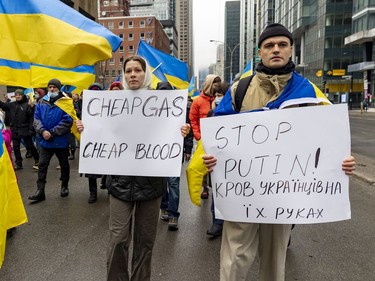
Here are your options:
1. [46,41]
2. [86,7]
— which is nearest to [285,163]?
[46,41]

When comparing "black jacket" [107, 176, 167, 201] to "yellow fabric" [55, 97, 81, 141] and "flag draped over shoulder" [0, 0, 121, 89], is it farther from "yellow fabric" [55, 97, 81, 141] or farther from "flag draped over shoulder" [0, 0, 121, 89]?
"yellow fabric" [55, 97, 81, 141]

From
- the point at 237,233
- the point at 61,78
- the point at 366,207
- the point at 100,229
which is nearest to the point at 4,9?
the point at 61,78

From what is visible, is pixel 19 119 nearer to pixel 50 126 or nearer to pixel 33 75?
pixel 50 126

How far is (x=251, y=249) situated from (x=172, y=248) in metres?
1.68

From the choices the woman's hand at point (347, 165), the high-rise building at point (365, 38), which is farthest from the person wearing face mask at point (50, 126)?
the high-rise building at point (365, 38)

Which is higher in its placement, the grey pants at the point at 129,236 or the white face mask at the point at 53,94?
the white face mask at the point at 53,94

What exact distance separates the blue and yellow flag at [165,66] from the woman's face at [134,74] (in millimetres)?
5094

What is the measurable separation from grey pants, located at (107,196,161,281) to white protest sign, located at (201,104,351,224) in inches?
28.2

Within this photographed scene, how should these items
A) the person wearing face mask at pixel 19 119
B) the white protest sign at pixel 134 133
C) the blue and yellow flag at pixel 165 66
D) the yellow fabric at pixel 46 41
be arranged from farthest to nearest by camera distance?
1. the person wearing face mask at pixel 19 119
2. the blue and yellow flag at pixel 165 66
3. the yellow fabric at pixel 46 41
4. the white protest sign at pixel 134 133

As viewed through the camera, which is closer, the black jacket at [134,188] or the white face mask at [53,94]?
the black jacket at [134,188]

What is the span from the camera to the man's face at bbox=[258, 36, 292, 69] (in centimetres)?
225

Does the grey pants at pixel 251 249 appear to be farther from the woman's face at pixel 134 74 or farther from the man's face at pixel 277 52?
the woman's face at pixel 134 74

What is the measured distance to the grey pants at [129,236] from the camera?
2582 millimetres

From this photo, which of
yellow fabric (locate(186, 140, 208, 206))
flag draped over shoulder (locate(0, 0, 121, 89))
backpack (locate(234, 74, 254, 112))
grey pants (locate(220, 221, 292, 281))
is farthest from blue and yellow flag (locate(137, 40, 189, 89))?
grey pants (locate(220, 221, 292, 281))
